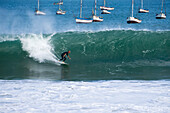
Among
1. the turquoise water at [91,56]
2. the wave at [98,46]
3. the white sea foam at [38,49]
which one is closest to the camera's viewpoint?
the turquoise water at [91,56]

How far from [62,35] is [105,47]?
556 centimetres

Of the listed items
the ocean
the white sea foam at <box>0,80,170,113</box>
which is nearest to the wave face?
the ocean

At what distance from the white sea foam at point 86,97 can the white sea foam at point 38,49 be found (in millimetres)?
5477

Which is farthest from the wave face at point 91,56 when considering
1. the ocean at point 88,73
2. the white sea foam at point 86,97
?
the white sea foam at point 86,97

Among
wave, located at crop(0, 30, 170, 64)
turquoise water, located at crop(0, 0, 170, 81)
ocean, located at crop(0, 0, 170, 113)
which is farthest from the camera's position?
wave, located at crop(0, 30, 170, 64)

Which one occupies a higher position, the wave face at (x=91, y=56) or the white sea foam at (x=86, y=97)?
the wave face at (x=91, y=56)

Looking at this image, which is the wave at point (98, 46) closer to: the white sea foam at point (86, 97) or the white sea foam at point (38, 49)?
the white sea foam at point (38, 49)

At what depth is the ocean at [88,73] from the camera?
7.86 m

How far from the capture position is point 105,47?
1903 centimetres

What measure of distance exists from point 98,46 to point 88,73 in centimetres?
681

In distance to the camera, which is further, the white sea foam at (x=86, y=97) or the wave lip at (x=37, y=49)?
the wave lip at (x=37, y=49)

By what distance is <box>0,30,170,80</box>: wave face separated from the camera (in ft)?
41.7

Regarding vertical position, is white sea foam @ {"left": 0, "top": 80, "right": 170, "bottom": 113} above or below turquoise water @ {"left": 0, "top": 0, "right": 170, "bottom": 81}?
below

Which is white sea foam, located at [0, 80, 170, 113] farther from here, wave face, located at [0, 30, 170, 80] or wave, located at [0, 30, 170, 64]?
wave, located at [0, 30, 170, 64]
